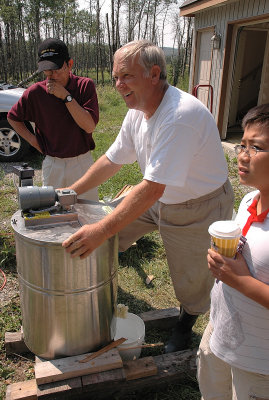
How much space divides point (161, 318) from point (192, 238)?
2.65ft

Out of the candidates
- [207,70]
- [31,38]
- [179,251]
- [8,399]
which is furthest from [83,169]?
[31,38]

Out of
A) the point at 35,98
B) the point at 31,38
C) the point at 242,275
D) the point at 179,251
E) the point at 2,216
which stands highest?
the point at 31,38

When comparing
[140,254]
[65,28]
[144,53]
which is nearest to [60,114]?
[144,53]

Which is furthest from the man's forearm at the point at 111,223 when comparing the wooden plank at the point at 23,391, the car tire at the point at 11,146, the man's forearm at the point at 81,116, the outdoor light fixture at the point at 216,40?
the outdoor light fixture at the point at 216,40

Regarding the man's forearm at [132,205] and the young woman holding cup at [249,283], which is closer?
the young woman holding cup at [249,283]

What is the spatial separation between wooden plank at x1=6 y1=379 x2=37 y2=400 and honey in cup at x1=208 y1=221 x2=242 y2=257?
1.37 m

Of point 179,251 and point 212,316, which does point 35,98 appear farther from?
point 212,316

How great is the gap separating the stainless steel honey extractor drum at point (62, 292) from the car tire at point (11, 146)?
5.20m

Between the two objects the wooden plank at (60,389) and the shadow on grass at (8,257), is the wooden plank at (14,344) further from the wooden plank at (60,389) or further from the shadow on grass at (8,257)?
the shadow on grass at (8,257)

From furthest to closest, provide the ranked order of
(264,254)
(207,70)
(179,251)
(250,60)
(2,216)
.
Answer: (250,60) < (207,70) < (2,216) < (179,251) < (264,254)

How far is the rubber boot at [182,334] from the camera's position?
97.9 inches

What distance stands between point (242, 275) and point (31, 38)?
29.8 metres

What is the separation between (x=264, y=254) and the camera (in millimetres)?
1266

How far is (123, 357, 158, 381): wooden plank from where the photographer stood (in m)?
2.10
